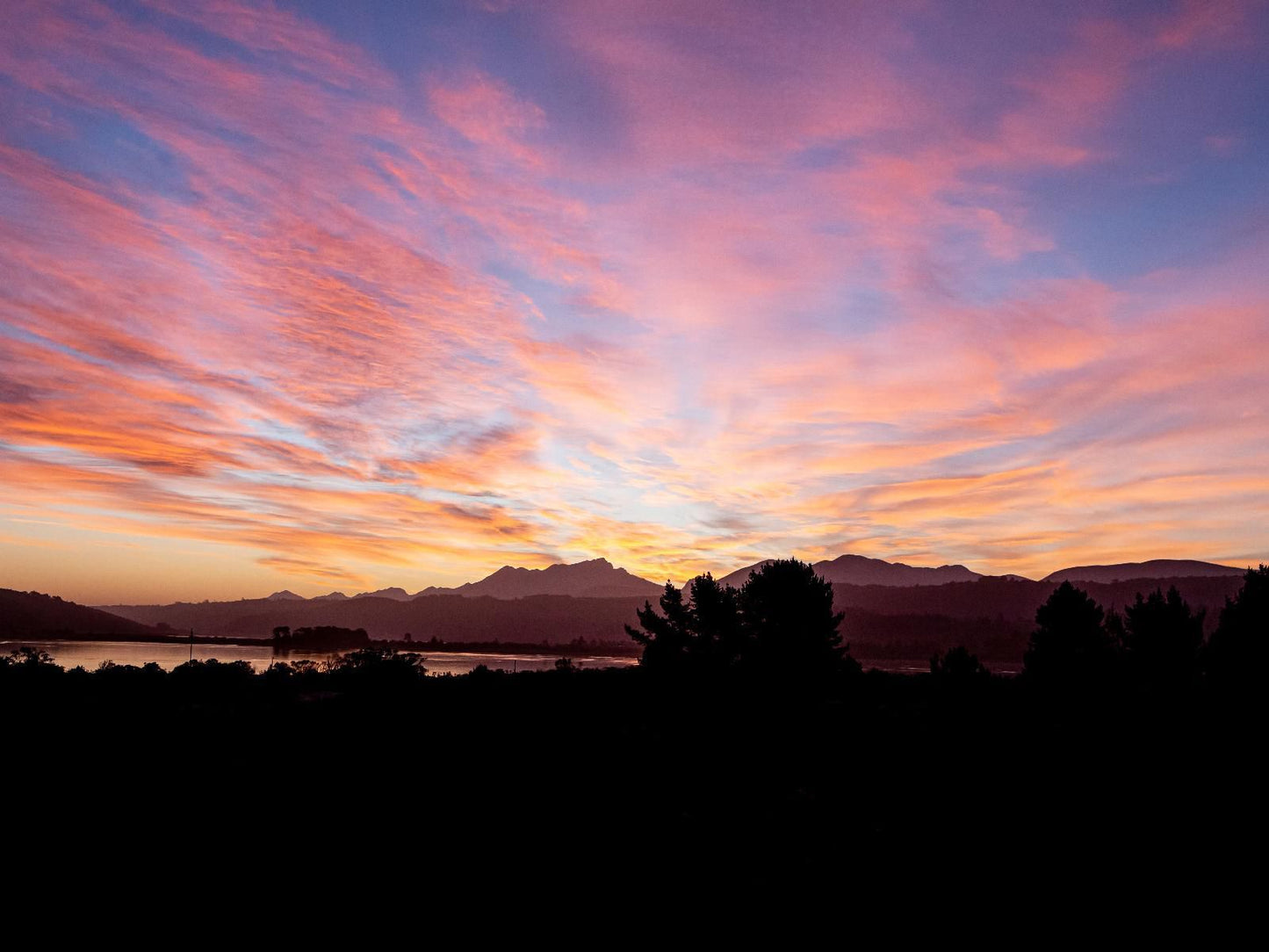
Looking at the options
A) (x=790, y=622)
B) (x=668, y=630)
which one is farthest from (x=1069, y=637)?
(x=668, y=630)

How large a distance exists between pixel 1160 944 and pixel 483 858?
9.76 meters

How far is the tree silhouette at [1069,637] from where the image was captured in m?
58.6

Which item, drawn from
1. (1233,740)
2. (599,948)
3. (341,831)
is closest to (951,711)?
(1233,740)

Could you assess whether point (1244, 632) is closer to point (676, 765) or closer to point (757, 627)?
point (757, 627)

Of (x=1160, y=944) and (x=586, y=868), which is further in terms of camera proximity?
(x=586, y=868)

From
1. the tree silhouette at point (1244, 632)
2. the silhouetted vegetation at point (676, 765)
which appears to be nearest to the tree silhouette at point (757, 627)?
the silhouetted vegetation at point (676, 765)

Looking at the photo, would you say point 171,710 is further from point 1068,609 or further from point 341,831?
point 1068,609

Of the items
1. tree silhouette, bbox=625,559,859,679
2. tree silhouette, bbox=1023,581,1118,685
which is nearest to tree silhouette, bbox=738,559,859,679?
tree silhouette, bbox=625,559,859,679

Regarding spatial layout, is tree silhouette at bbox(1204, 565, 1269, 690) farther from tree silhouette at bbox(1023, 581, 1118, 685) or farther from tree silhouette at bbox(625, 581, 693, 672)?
tree silhouette at bbox(625, 581, 693, 672)

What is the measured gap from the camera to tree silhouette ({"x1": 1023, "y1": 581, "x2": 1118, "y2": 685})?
58.6 meters

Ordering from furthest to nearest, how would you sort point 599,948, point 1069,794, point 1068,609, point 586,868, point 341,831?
point 1068,609 → point 1069,794 → point 341,831 → point 586,868 → point 599,948

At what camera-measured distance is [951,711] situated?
21.5 metres

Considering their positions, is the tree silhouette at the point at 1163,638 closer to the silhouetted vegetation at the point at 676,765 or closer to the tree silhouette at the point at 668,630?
the tree silhouette at the point at 668,630

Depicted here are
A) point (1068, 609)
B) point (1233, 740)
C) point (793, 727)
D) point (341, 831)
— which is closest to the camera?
point (341, 831)
